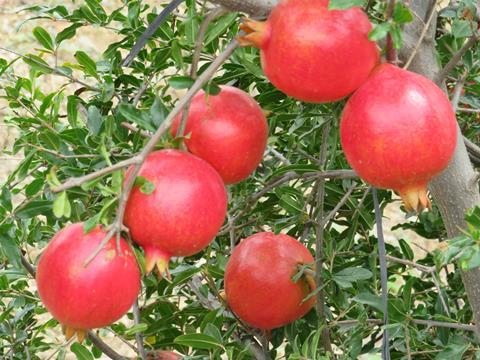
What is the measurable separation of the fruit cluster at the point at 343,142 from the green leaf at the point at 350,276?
15.5 inches

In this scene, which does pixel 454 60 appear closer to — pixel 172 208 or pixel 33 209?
pixel 172 208

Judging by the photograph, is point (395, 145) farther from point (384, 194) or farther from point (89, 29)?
point (89, 29)

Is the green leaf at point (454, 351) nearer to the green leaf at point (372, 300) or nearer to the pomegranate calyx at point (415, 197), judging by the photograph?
the green leaf at point (372, 300)

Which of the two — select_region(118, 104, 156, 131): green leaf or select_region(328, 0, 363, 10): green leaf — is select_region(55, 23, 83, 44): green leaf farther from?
select_region(328, 0, 363, 10): green leaf

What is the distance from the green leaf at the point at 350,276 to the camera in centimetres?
122

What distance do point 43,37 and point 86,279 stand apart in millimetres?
763

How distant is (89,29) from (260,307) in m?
3.77

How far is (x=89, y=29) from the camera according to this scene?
470 cm

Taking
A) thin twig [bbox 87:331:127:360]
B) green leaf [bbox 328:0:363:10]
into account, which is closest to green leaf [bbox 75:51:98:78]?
thin twig [bbox 87:331:127:360]

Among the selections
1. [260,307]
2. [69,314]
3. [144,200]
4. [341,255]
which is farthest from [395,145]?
[341,255]

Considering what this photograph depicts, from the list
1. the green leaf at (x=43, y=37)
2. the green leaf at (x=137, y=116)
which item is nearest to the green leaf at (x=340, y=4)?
the green leaf at (x=137, y=116)

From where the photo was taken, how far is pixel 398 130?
779 mm

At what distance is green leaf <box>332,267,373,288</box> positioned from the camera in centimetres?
122

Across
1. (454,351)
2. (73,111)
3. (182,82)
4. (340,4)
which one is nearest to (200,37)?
(182,82)
